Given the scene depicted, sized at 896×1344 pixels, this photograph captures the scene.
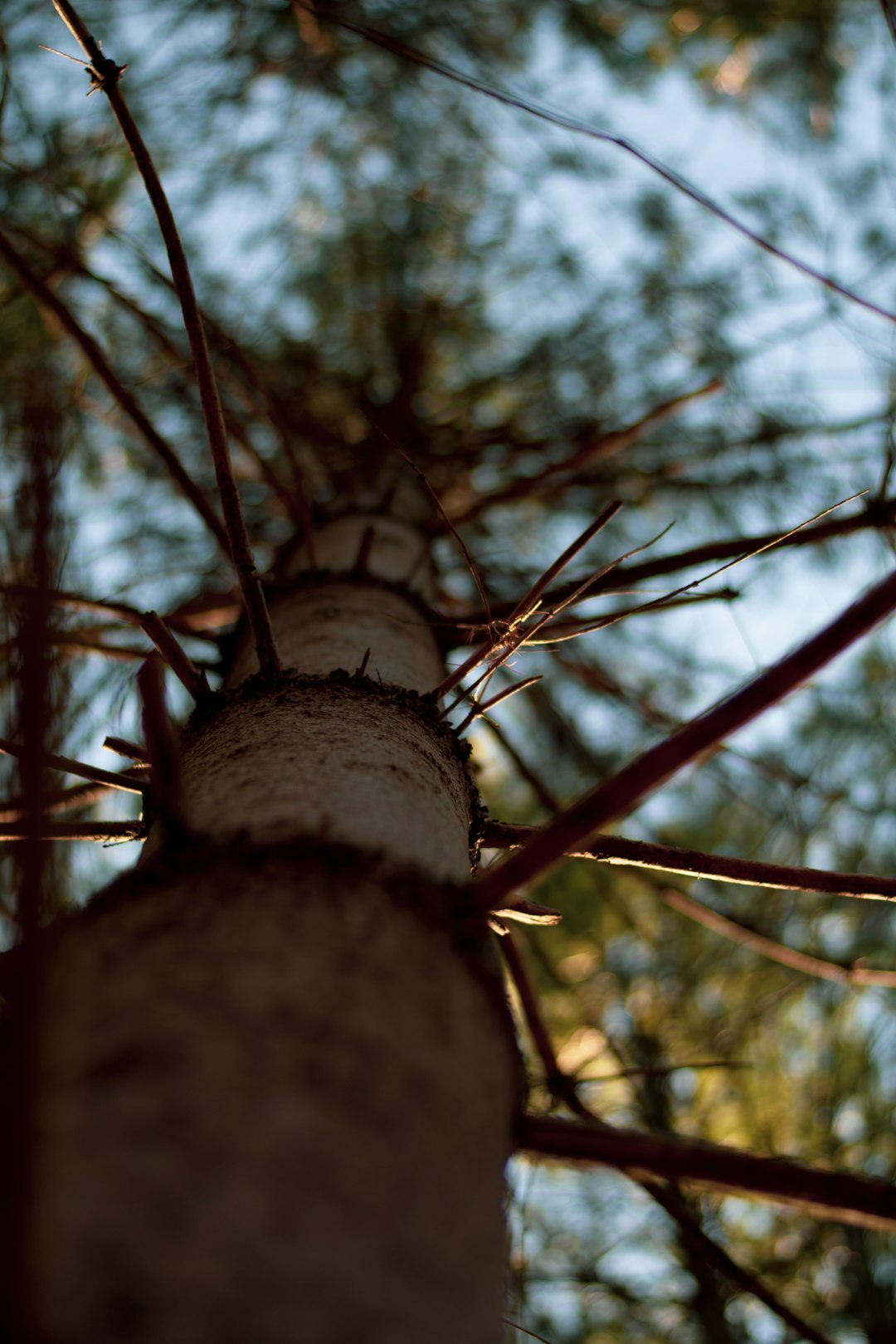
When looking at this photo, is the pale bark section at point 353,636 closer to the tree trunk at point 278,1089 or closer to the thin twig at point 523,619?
the thin twig at point 523,619

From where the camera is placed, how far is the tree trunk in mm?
458

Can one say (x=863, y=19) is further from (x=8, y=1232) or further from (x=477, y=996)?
(x=8, y=1232)

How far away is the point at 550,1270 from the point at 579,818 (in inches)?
129

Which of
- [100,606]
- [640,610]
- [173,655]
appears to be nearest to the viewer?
[173,655]

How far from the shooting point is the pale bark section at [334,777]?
79 centimetres

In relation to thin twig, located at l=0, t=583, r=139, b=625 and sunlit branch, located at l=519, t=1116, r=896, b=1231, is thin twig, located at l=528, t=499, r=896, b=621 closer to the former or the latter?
thin twig, located at l=0, t=583, r=139, b=625

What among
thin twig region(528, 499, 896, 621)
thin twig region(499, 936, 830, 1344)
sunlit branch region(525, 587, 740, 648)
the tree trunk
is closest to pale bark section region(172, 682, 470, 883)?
the tree trunk

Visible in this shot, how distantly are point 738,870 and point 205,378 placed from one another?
858 mm

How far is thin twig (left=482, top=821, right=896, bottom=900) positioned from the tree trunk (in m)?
0.29

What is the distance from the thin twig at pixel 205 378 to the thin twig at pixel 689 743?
0.55 metres

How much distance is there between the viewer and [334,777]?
883mm

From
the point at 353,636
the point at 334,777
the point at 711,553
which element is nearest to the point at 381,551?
the point at 353,636

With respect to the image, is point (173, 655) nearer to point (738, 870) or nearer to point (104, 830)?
point (104, 830)

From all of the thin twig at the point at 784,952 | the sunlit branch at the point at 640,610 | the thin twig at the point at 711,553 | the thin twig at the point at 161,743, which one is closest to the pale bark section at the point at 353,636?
the sunlit branch at the point at 640,610
